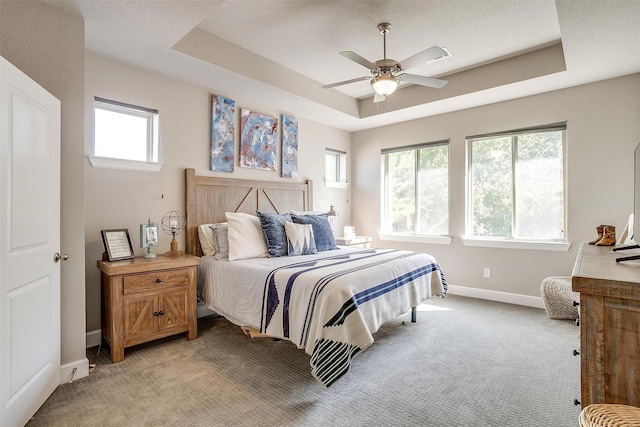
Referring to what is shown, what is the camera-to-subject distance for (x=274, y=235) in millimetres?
3320

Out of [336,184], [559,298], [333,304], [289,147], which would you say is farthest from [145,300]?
[559,298]

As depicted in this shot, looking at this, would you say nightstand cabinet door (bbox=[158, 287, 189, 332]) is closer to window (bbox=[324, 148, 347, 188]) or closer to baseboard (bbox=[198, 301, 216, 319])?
baseboard (bbox=[198, 301, 216, 319])

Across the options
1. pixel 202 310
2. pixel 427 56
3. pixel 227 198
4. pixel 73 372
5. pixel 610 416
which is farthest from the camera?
pixel 227 198

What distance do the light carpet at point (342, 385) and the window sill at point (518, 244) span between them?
0.98 m

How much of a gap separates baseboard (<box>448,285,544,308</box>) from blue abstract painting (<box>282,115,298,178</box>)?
280 cm

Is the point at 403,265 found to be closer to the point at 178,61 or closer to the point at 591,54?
the point at 591,54

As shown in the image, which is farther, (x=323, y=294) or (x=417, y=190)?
(x=417, y=190)

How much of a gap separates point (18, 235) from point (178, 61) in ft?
6.67

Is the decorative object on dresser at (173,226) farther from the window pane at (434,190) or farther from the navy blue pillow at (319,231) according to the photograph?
the window pane at (434,190)

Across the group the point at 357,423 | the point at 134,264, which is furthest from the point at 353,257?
the point at 134,264

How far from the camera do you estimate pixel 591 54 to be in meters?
2.83

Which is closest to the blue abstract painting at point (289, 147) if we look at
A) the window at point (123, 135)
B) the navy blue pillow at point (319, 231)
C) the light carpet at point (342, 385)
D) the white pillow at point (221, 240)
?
the navy blue pillow at point (319, 231)

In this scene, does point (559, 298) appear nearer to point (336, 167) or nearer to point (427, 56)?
point (427, 56)

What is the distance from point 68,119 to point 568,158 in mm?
4791
